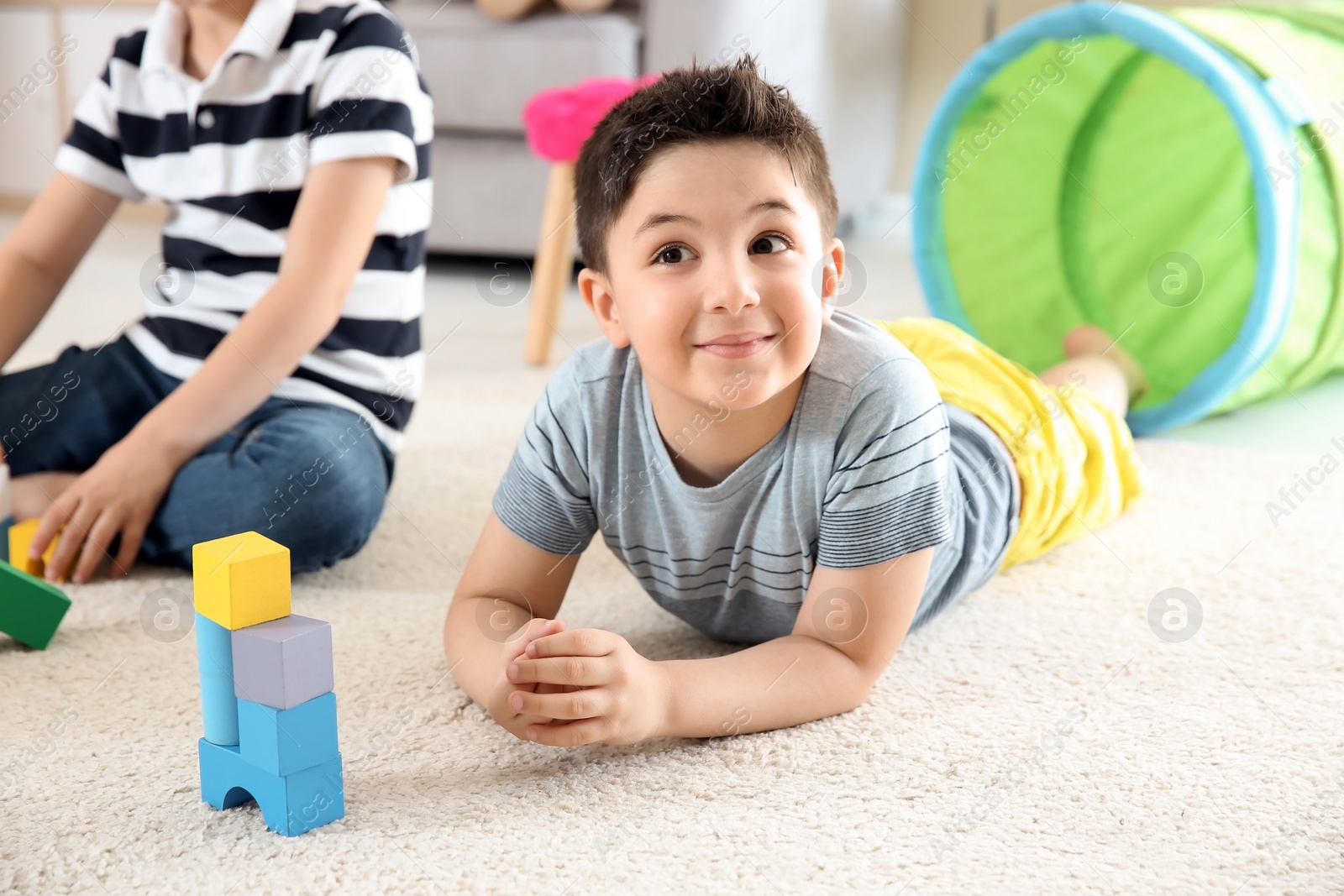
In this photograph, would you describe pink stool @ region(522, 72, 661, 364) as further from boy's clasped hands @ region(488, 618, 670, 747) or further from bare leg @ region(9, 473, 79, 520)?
Answer: boy's clasped hands @ region(488, 618, 670, 747)

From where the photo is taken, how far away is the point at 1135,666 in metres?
0.76

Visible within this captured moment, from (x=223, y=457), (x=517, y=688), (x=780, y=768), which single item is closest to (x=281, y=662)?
(x=517, y=688)

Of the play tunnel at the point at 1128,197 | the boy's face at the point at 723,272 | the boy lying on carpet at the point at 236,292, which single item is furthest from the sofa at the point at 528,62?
the boy's face at the point at 723,272

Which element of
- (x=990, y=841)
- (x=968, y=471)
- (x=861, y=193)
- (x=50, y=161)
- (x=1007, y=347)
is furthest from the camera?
(x=50, y=161)

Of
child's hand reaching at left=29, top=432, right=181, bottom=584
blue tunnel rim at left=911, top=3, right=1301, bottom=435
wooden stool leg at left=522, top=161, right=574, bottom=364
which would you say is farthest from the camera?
wooden stool leg at left=522, top=161, right=574, bottom=364

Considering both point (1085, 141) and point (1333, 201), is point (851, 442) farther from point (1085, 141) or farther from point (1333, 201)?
point (1085, 141)

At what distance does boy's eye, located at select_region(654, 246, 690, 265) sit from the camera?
2.05 feet

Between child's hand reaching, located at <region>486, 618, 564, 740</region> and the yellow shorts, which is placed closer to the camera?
child's hand reaching, located at <region>486, 618, 564, 740</region>

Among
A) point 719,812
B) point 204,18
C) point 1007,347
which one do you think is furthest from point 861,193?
point 719,812

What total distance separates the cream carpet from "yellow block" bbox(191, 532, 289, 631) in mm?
110

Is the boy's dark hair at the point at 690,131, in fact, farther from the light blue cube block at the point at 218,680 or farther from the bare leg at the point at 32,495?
the bare leg at the point at 32,495

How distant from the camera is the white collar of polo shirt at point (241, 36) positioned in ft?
3.06

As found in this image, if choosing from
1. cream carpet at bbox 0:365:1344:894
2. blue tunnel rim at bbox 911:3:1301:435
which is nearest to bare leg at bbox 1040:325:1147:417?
blue tunnel rim at bbox 911:3:1301:435

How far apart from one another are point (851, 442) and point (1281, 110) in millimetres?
794
